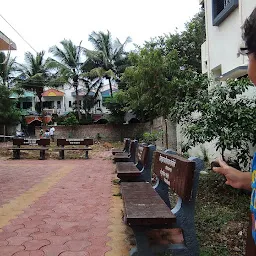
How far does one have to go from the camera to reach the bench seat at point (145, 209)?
267 cm

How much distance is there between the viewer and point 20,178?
8211 mm

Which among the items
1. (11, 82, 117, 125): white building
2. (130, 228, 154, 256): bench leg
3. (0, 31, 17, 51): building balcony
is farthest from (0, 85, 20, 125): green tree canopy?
(130, 228, 154, 256): bench leg

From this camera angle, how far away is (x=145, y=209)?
2998 mm

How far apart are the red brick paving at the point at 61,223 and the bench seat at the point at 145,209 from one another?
1.88 ft

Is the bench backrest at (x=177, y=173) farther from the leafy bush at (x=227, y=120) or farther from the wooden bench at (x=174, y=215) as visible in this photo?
the leafy bush at (x=227, y=120)

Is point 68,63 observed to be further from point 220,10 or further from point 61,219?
point 61,219

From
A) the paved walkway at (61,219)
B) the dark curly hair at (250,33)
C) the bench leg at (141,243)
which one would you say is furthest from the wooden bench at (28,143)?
the dark curly hair at (250,33)

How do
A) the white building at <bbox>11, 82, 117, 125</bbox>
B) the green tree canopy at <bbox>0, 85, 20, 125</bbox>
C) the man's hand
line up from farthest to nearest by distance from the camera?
the white building at <bbox>11, 82, 117, 125</bbox> → the green tree canopy at <bbox>0, 85, 20, 125</bbox> → the man's hand

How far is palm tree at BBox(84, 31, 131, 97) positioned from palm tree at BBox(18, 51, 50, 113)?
4877 millimetres

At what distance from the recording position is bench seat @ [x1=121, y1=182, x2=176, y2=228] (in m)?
2.67

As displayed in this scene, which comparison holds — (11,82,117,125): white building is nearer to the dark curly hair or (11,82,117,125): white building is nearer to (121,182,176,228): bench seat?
(121,182,176,228): bench seat

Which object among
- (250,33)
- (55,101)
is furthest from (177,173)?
(55,101)

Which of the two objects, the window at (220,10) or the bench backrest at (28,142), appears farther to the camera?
the bench backrest at (28,142)

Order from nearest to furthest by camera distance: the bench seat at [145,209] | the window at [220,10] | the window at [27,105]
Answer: the bench seat at [145,209]
the window at [220,10]
the window at [27,105]
